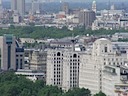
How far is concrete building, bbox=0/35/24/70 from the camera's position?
75.2 metres

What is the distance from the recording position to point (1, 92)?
56.2 m

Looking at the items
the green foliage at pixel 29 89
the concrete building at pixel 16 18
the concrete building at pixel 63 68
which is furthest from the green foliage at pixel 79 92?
the concrete building at pixel 16 18

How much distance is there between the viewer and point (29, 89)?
5772 centimetres

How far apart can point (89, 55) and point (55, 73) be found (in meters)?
5.46

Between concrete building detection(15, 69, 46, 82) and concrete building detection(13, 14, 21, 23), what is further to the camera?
concrete building detection(13, 14, 21, 23)

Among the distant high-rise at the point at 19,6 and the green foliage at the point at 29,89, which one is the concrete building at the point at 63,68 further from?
the distant high-rise at the point at 19,6

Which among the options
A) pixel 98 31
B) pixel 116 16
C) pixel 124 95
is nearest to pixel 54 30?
pixel 98 31

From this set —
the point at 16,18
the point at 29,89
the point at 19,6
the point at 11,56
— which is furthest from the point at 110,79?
the point at 19,6

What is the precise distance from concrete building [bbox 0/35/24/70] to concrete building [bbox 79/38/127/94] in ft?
50.9

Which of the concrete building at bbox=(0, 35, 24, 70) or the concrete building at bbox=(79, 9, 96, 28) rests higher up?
the concrete building at bbox=(79, 9, 96, 28)

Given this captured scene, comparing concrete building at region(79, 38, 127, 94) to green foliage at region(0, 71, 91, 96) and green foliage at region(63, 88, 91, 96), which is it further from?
green foliage at region(0, 71, 91, 96)

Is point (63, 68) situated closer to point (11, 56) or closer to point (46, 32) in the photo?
point (11, 56)

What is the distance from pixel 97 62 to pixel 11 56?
1871 centimetres

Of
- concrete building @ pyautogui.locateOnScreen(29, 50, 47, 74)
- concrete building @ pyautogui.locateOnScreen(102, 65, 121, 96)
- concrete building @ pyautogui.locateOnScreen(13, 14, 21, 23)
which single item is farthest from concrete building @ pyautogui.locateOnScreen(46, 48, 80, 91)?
concrete building @ pyautogui.locateOnScreen(13, 14, 21, 23)
